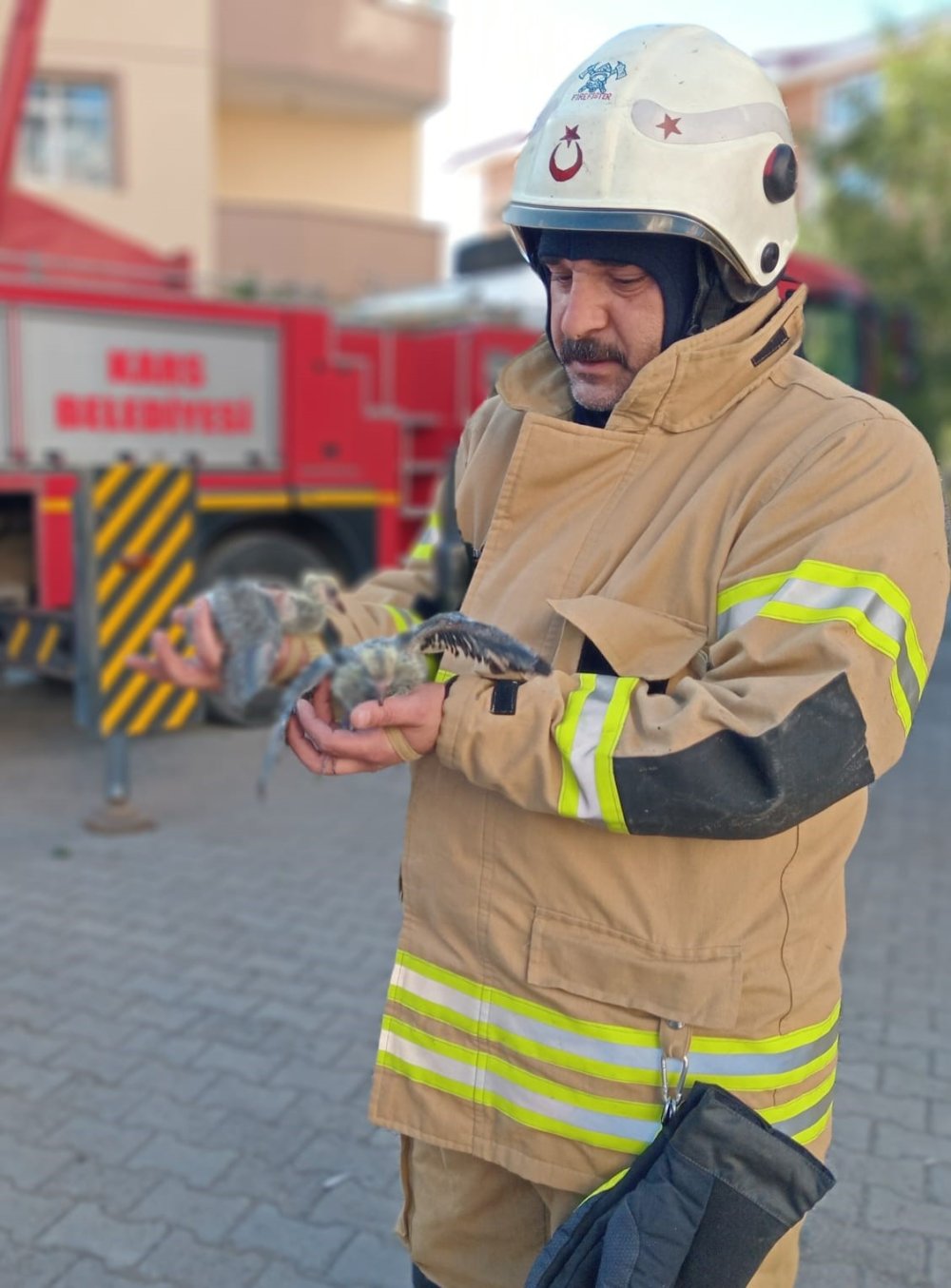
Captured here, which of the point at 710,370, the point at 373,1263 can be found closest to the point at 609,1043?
the point at 710,370

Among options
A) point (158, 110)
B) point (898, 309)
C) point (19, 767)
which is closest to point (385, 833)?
point (19, 767)

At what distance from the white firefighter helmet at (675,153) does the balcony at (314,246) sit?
1388cm

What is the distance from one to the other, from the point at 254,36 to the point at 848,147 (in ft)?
25.0

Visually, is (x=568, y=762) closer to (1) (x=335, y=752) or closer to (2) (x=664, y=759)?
(2) (x=664, y=759)

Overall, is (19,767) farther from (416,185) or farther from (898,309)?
(416,185)

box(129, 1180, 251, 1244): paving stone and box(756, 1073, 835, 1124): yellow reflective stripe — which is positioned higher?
box(756, 1073, 835, 1124): yellow reflective stripe

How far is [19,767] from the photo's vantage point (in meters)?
6.23

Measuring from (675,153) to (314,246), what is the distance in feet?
48.5

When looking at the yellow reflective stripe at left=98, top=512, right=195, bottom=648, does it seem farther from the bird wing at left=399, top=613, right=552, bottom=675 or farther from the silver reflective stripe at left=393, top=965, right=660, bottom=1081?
the bird wing at left=399, top=613, right=552, bottom=675

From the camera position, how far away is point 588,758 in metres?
1.39

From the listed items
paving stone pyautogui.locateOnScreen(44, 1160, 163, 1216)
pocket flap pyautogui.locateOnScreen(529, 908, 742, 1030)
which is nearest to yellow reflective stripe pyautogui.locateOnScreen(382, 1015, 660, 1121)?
pocket flap pyautogui.locateOnScreen(529, 908, 742, 1030)

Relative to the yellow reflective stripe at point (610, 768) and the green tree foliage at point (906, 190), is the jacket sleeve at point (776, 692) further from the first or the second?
the green tree foliage at point (906, 190)

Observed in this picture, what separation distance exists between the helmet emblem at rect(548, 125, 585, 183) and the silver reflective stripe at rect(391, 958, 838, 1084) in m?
1.00

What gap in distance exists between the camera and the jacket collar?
152cm
